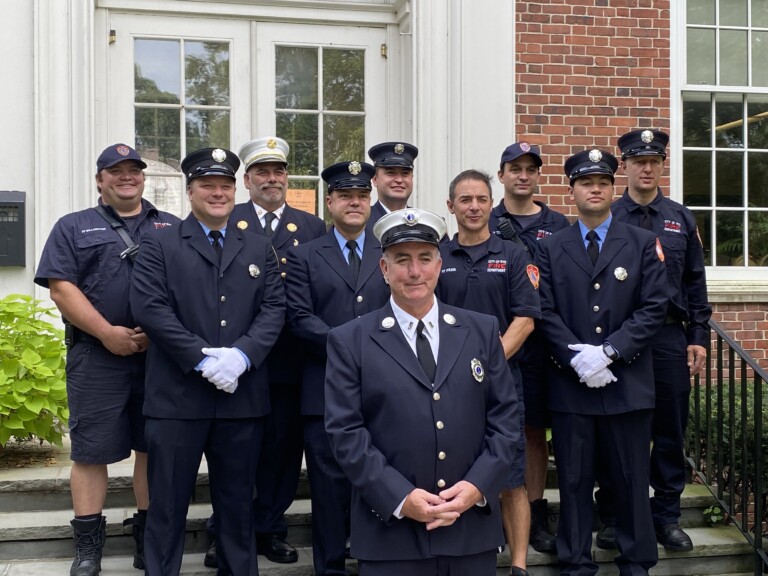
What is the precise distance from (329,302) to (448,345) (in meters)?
1.18

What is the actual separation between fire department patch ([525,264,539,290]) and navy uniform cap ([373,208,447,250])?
1109 mm

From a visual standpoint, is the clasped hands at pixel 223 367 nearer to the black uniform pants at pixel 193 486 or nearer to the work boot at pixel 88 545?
the black uniform pants at pixel 193 486

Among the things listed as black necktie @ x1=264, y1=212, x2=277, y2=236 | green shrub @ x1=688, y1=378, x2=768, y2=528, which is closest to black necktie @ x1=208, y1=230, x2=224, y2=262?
black necktie @ x1=264, y1=212, x2=277, y2=236

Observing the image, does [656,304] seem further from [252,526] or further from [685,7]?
[685,7]

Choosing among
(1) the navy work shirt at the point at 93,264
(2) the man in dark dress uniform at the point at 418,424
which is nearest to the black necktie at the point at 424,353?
(2) the man in dark dress uniform at the point at 418,424

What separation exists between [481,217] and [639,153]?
1093 mm

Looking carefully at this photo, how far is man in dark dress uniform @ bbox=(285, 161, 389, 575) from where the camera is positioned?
4.61m

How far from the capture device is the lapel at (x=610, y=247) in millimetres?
4824

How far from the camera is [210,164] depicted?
454cm

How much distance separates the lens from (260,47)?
755 cm

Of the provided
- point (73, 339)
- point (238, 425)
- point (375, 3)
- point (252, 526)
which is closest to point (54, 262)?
point (73, 339)

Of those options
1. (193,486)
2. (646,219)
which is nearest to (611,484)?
(646,219)

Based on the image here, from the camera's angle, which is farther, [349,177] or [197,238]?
[349,177]

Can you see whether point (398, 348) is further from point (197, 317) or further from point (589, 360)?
point (589, 360)
